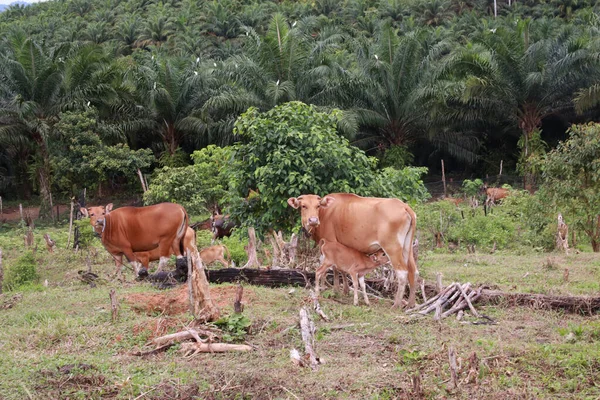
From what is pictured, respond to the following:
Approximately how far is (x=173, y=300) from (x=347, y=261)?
255 centimetres

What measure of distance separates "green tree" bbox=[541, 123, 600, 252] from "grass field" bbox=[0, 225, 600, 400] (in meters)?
6.04

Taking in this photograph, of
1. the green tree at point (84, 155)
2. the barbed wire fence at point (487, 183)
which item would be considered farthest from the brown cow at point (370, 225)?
the green tree at point (84, 155)

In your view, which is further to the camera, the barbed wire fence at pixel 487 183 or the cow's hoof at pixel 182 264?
the barbed wire fence at pixel 487 183

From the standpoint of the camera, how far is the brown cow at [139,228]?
13266mm

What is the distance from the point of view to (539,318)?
346 inches

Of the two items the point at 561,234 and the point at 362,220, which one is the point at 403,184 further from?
the point at 561,234

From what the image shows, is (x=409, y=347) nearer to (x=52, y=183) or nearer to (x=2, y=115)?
(x=2, y=115)

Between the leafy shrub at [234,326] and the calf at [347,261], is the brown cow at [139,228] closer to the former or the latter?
the calf at [347,261]

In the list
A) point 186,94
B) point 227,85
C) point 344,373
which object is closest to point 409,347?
point 344,373

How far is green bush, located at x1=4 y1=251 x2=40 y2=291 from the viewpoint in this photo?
13.5 metres

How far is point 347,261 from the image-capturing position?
10.0 meters

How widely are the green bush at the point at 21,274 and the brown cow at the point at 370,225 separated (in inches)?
250

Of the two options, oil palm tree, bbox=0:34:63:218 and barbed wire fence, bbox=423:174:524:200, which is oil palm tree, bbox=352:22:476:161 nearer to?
barbed wire fence, bbox=423:174:524:200

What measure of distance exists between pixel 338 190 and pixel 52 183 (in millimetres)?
22597
